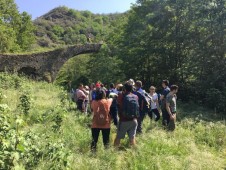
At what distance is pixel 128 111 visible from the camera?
6832 mm

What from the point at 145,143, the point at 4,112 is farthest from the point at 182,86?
the point at 4,112

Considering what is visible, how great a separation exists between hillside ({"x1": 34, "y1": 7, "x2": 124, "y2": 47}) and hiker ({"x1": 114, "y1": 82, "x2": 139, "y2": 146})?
2576 inches

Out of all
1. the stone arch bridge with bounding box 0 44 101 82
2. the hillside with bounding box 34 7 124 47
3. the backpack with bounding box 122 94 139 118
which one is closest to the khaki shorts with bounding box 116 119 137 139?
the backpack with bounding box 122 94 139 118

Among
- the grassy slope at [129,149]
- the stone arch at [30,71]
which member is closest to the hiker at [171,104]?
the grassy slope at [129,149]

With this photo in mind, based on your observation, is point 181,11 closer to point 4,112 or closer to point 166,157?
point 166,157

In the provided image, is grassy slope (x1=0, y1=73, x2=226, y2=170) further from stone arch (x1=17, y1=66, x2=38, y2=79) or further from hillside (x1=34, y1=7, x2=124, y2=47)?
hillside (x1=34, y1=7, x2=124, y2=47)

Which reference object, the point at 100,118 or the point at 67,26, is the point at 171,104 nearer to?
the point at 100,118

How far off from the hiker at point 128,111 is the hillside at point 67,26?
65.4 m

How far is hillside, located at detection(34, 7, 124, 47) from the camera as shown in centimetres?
8056

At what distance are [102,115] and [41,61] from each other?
2300 centimetres

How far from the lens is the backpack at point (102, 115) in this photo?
6.89m

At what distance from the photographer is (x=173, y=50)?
70.9ft

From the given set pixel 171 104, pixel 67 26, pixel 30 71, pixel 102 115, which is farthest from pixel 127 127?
A: pixel 67 26

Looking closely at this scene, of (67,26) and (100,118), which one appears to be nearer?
(100,118)
